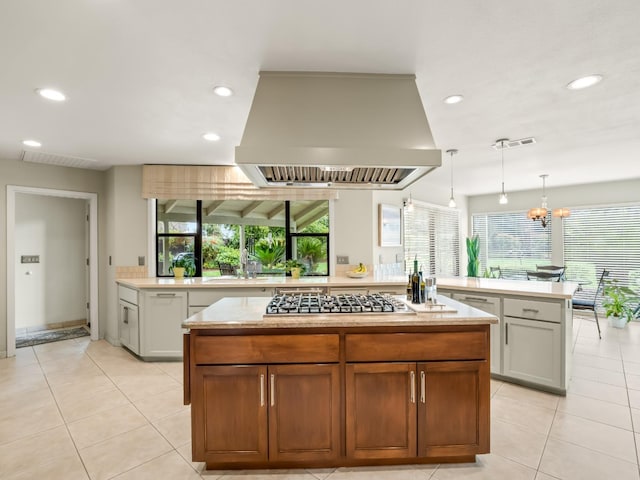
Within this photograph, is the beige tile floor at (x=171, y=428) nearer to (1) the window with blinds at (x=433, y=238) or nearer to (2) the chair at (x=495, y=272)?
(1) the window with blinds at (x=433, y=238)

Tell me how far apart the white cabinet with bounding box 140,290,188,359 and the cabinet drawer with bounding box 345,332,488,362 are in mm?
2407

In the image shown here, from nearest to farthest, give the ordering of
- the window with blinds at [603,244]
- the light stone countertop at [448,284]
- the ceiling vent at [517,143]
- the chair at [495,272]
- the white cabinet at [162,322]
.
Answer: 1. the light stone countertop at [448,284]
2. the ceiling vent at [517,143]
3. the white cabinet at [162,322]
4. the window with blinds at [603,244]
5. the chair at [495,272]

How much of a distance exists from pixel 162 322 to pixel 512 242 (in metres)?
6.79

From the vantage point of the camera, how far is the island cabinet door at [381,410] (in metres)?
1.89

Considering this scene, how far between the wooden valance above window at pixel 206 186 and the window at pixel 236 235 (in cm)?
26

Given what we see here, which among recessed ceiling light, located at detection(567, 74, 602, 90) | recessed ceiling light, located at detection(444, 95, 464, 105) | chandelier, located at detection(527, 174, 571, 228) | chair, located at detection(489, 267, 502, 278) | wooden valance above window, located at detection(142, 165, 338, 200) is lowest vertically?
chair, located at detection(489, 267, 502, 278)

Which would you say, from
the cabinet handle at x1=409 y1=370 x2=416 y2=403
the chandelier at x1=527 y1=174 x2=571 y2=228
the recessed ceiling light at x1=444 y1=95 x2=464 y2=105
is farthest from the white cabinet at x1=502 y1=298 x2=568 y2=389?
the chandelier at x1=527 y1=174 x2=571 y2=228

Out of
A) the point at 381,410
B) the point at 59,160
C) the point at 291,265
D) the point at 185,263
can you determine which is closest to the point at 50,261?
the point at 59,160

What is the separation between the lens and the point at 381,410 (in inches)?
74.6

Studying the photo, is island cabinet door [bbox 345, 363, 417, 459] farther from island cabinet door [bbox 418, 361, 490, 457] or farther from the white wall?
the white wall

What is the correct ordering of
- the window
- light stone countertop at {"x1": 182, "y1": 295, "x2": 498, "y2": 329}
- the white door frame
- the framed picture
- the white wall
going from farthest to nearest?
1. the white wall
2. the framed picture
3. the window
4. the white door frame
5. light stone countertop at {"x1": 182, "y1": 295, "x2": 498, "y2": 329}

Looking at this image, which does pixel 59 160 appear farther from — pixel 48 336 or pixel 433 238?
pixel 433 238

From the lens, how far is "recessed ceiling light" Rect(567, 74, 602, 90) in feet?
7.08

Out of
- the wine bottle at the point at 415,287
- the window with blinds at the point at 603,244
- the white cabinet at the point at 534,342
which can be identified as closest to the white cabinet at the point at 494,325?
the white cabinet at the point at 534,342
